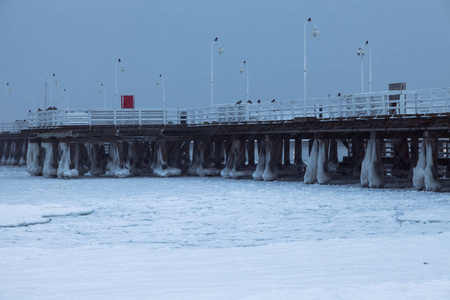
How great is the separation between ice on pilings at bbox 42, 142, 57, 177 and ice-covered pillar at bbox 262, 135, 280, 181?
41.8 ft

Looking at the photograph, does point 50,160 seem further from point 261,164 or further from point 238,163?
point 261,164

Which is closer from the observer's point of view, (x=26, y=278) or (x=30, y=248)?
(x=26, y=278)

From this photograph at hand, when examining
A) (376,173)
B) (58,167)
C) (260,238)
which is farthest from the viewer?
(58,167)

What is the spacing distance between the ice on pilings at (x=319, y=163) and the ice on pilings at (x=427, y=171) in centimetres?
556

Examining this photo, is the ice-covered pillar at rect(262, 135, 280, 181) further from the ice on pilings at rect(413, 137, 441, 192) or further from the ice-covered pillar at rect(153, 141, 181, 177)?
the ice on pilings at rect(413, 137, 441, 192)

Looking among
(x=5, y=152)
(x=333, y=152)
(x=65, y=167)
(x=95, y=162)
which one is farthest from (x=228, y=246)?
(x=5, y=152)

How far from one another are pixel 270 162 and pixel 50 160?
13.5 m

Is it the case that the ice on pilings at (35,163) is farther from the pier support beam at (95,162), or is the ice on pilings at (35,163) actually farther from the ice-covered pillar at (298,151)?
the ice-covered pillar at (298,151)

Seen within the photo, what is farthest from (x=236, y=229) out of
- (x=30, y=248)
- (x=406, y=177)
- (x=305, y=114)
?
(x=406, y=177)

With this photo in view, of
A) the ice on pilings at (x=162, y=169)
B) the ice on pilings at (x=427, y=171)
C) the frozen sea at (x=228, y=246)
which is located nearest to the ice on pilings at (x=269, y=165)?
the ice on pilings at (x=162, y=169)

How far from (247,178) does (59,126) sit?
1064cm

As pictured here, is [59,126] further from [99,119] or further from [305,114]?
[305,114]

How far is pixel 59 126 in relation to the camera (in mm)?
42312

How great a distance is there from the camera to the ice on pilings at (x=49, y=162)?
143 ft
